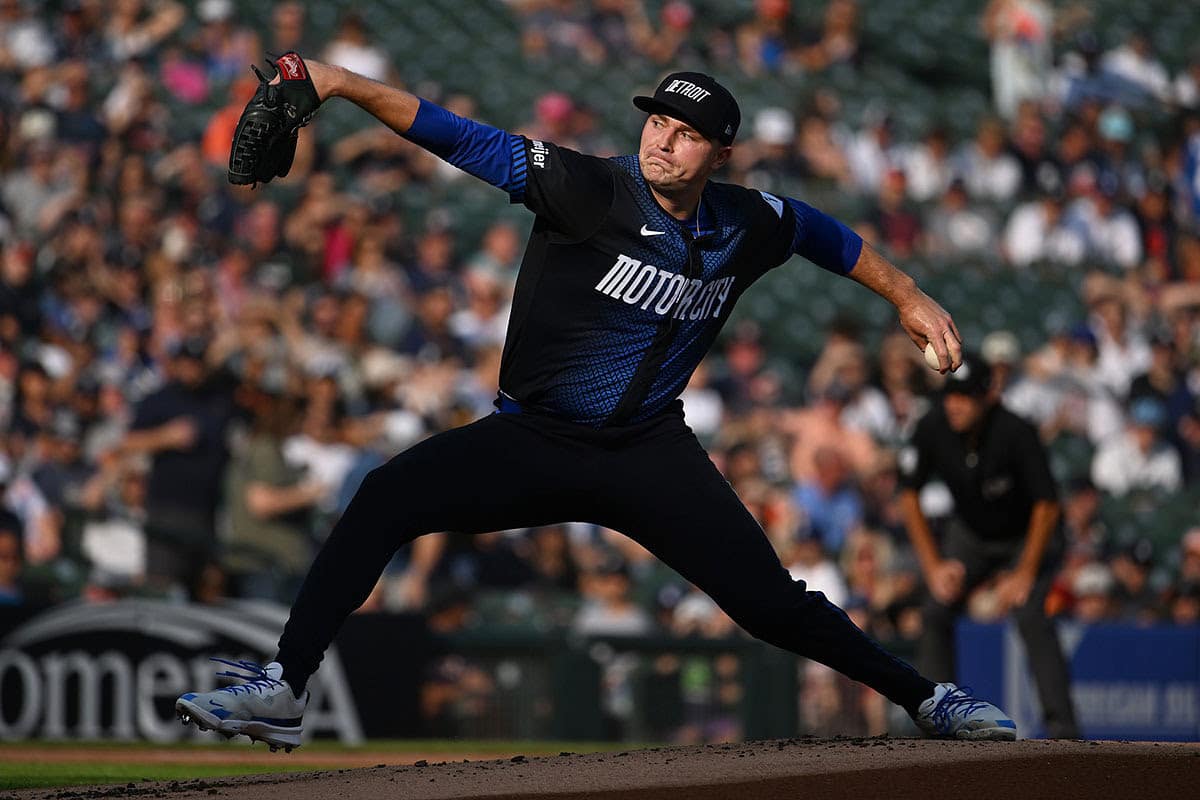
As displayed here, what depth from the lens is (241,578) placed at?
11516 mm

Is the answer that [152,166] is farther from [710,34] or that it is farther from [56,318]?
[710,34]

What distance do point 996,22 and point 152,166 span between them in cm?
1036

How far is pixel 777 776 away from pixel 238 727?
1.53 meters

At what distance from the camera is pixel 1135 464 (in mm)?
15250

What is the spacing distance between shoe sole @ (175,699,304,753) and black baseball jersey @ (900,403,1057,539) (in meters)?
4.82

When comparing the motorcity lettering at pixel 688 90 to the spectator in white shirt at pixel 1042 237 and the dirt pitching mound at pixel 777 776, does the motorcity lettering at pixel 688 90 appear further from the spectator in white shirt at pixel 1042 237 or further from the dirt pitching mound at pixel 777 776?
the spectator in white shirt at pixel 1042 237

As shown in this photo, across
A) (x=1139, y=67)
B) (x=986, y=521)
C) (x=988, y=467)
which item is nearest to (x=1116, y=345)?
(x=1139, y=67)

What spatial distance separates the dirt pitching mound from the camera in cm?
501

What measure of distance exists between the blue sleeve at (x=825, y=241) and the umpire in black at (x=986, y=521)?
3170 mm

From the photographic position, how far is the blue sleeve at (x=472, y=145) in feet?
17.1

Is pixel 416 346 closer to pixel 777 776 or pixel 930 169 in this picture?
pixel 930 169

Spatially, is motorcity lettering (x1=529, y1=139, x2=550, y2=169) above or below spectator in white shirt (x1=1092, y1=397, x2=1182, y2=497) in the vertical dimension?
below

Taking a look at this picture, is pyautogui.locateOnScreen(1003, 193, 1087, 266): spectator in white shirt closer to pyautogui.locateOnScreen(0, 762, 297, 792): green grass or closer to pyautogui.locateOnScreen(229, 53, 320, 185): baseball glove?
pyautogui.locateOnScreen(0, 762, 297, 792): green grass

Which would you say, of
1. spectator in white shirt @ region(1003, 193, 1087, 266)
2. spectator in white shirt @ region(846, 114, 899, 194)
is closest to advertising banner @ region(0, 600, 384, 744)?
spectator in white shirt @ region(846, 114, 899, 194)
